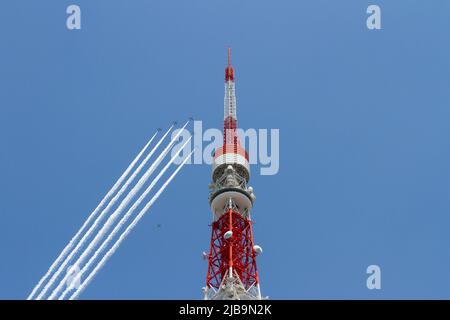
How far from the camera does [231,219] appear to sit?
85875 mm

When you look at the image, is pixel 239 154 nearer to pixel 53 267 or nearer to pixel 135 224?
pixel 135 224

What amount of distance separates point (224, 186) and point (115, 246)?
22.6 m

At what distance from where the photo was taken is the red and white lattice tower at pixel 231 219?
8019cm

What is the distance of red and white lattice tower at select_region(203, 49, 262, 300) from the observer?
8019 cm

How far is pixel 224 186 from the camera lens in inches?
3487

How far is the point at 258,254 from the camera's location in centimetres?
8362
